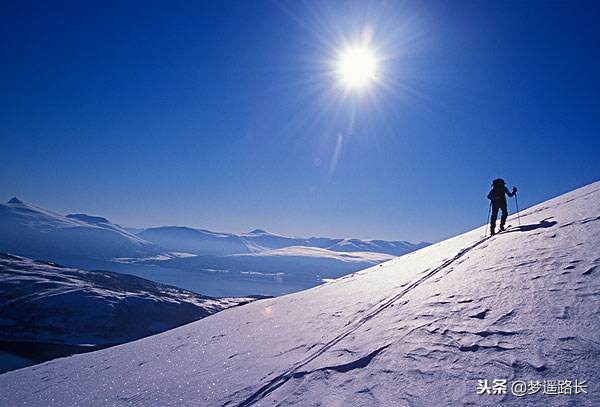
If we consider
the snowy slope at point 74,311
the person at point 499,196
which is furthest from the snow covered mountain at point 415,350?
the snowy slope at point 74,311

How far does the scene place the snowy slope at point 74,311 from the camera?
285 ft

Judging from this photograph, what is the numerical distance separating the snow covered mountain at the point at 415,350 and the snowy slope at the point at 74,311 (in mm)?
93706

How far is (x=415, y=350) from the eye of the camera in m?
5.36

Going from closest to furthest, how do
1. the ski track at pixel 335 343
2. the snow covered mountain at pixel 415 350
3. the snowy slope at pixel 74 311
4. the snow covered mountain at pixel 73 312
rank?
the snow covered mountain at pixel 415 350 → the ski track at pixel 335 343 → the snow covered mountain at pixel 73 312 → the snowy slope at pixel 74 311

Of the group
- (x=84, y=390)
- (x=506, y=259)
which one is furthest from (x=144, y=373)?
(x=506, y=259)

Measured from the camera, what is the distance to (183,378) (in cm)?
726

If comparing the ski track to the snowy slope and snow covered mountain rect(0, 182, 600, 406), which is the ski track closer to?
snow covered mountain rect(0, 182, 600, 406)

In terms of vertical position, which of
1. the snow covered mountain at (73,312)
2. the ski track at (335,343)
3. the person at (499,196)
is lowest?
the snow covered mountain at (73,312)

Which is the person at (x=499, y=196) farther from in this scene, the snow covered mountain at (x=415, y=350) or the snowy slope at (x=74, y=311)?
the snowy slope at (x=74, y=311)

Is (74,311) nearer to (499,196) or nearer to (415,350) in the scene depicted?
(499,196)

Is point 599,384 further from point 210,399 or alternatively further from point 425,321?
point 210,399

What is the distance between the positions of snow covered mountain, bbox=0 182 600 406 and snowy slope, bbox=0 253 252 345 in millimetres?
93706

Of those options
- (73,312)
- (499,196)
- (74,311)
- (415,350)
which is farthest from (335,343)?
(74,311)

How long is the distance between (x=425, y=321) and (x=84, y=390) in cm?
863
